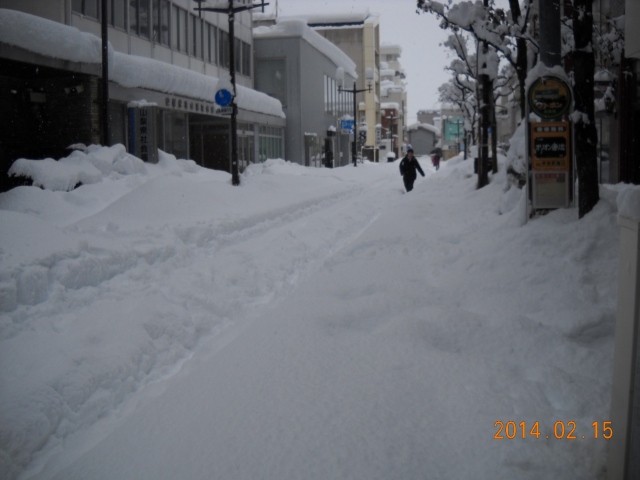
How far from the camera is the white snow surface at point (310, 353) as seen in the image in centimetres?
374

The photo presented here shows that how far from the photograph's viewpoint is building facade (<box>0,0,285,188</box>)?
19.0 m

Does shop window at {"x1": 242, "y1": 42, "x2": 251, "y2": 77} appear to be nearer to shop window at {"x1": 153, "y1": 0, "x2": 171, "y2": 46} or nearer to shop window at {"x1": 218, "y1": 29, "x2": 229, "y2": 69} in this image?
shop window at {"x1": 218, "y1": 29, "x2": 229, "y2": 69}

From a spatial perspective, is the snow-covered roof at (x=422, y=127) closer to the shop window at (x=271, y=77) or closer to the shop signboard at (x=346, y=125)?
the shop signboard at (x=346, y=125)

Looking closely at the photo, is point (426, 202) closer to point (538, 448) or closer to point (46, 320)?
point (46, 320)

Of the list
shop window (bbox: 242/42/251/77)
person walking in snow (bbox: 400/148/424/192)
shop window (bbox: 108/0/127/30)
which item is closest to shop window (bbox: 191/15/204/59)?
shop window (bbox: 108/0/127/30)

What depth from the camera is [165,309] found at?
271 inches

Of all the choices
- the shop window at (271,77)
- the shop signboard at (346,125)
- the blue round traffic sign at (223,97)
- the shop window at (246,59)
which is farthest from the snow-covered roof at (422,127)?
the blue round traffic sign at (223,97)

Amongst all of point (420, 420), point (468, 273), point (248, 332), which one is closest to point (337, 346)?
point (248, 332)

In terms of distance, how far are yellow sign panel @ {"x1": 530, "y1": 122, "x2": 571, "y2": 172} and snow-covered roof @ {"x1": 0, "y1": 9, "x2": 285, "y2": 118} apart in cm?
1427

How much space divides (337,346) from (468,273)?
104 inches

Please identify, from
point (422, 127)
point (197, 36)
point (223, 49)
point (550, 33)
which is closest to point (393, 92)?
point (422, 127)
